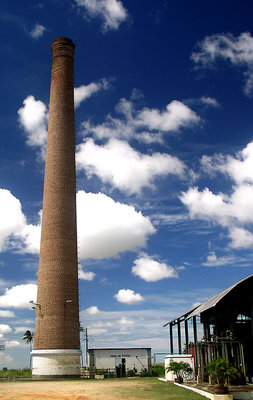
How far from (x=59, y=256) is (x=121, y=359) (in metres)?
13.9

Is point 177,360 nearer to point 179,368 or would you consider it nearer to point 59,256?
point 179,368

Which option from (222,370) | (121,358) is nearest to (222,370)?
(222,370)

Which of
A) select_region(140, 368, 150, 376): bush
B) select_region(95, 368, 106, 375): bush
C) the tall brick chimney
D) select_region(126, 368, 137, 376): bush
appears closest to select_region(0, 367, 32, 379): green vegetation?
the tall brick chimney

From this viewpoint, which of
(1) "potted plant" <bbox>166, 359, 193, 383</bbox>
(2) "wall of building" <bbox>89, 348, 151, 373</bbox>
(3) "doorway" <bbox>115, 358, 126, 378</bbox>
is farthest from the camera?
(2) "wall of building" <bbox>89, 348, 151, 373</bbox>

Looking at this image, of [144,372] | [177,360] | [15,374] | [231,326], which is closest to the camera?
[231,326]

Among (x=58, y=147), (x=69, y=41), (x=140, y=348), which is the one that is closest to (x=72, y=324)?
(x=140, y=348)

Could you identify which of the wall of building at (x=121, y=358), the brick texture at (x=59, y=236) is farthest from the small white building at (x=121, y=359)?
the brick texture at (x=59, y=236)

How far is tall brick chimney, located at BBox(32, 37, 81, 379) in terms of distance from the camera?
114ft

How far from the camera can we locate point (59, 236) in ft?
122

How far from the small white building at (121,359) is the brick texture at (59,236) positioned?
7.06 metres

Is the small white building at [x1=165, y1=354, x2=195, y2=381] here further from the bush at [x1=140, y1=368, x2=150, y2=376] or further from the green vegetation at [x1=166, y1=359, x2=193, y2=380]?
the bush at [x1=140, y1=368, x2=150, y2=376]

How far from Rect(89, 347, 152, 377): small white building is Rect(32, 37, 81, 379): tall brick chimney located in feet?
20.3

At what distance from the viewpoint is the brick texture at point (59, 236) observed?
1391 inches

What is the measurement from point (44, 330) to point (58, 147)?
1662 cm
